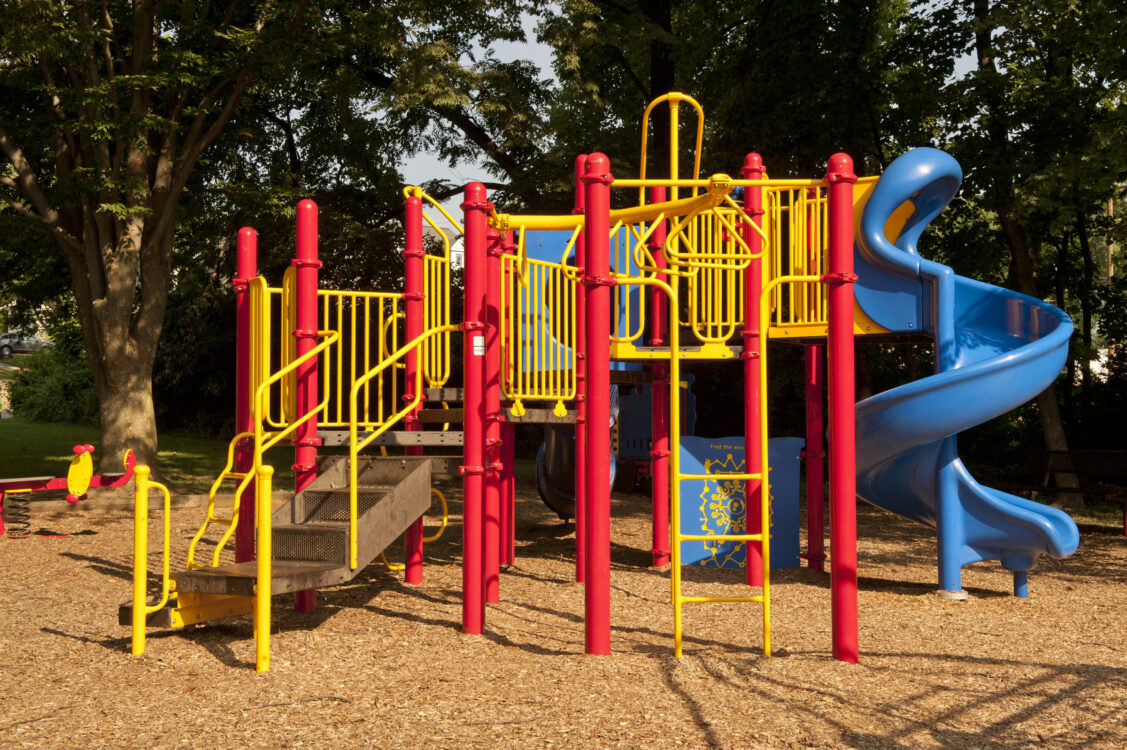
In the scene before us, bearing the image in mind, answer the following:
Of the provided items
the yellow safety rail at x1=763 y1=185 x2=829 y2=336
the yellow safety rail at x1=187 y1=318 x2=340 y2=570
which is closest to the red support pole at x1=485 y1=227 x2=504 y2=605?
the yellow safety rail at x1=187 y1=318 x2=340 y2=570

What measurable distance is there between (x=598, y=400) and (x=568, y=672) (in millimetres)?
1558

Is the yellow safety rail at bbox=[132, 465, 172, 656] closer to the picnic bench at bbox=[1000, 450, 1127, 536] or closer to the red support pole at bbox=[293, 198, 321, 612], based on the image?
the red support pole at bbox=[293, 198, 321, 612]

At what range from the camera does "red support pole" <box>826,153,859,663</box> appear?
19.3ft

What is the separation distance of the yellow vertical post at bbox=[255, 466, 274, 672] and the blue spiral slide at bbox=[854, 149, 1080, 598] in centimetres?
476

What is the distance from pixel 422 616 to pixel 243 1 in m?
11.9

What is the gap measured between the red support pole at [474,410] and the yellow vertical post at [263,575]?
136cm

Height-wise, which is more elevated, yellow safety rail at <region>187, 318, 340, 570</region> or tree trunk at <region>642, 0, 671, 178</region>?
tree trunk at <region>642, 0, 671, 178</region>

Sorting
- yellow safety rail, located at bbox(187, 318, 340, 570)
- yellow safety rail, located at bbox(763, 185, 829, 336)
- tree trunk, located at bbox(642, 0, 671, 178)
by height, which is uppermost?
tree trunk, located at bbox(642, 0, 671, 178)

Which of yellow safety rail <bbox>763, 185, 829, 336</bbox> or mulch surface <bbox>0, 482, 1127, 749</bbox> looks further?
yellow safety rail <bbox>763, 185, 829, 336</bbox>

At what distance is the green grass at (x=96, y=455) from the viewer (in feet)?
59.2

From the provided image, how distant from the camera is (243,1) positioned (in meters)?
15.7

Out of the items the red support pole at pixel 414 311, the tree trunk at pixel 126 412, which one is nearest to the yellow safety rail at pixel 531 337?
the red support pole at pixel 414 311

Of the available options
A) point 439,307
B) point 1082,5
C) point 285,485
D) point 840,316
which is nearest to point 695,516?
point 439,307

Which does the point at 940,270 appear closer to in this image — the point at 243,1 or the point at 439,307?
the point at 439,307
